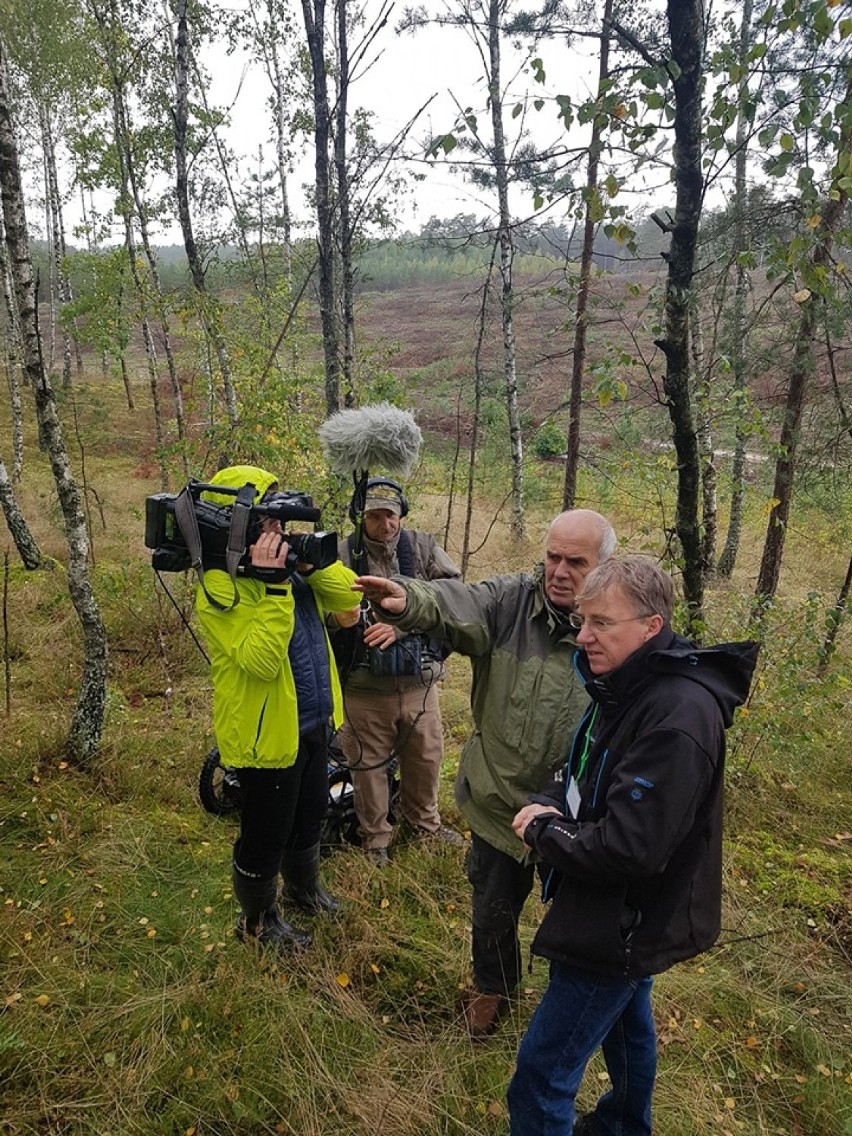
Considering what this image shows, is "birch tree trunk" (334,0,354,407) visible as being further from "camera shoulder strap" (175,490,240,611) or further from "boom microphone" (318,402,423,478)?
"camera shoulder strap" (175,490,240,611)

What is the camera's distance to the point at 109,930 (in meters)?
2.81

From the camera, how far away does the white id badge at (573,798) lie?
67.3 inches

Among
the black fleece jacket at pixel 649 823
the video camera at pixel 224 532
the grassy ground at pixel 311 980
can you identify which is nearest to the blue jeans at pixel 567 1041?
the black fleece jacket at pixel 649 823

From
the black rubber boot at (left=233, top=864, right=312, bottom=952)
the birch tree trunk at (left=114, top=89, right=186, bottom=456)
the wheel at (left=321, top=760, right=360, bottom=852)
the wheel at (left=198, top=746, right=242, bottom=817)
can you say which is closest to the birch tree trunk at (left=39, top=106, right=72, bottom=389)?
the birch tree trunk at (left=114, top=89, right=186, bottom=456)

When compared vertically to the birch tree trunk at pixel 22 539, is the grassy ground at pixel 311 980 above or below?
below

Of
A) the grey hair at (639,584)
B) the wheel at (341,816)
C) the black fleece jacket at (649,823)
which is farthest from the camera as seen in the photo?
the wheel at (341,816)

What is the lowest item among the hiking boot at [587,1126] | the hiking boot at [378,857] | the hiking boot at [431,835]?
the hiking boot at [431,835]

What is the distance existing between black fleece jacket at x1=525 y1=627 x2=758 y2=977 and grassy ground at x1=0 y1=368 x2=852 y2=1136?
107cm

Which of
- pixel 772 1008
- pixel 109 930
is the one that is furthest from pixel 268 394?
pixel 772 1008

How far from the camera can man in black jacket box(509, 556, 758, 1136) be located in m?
1.46

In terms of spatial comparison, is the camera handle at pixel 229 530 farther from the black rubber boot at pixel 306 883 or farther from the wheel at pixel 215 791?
the wheel at pixel 215 791

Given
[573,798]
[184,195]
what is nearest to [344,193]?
[184,195]

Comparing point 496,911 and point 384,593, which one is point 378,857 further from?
point 384,593

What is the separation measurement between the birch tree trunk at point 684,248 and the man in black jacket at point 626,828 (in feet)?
3.98
